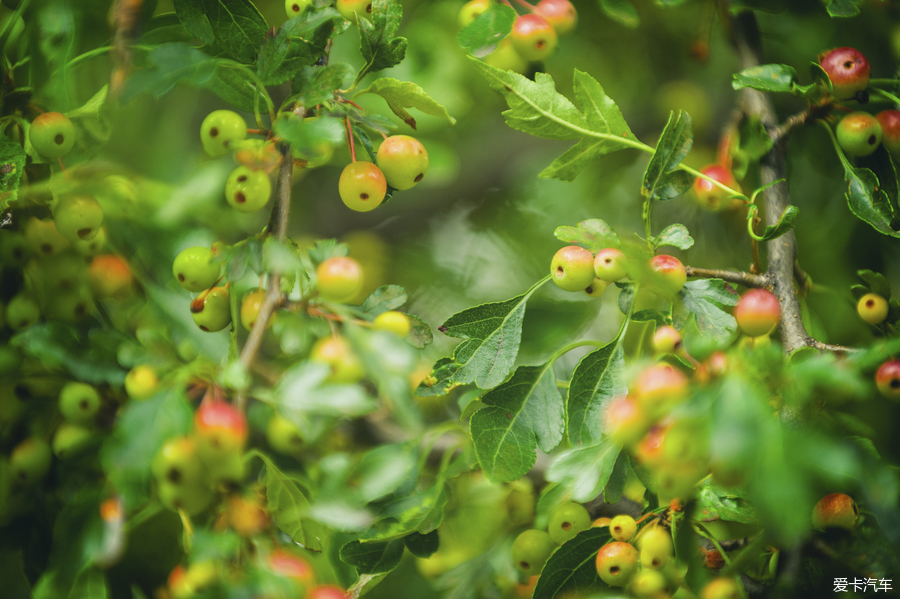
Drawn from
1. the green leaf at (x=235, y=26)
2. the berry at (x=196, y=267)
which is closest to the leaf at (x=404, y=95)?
the green leaf at (x=235, y=26)

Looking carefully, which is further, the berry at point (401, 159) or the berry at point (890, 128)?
the berry at point (890, 128)

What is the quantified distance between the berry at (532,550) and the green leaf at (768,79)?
0.65 metres

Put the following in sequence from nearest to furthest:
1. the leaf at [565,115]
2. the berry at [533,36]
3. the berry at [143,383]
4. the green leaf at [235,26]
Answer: the berry at [143,383] < the green leaf at [235,26] < the leaf at [565,115] < the berry at [533,36]

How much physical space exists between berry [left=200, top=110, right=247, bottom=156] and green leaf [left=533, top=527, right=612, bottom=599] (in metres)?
0.61

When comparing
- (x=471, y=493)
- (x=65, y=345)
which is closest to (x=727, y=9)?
(x=471, y=493)

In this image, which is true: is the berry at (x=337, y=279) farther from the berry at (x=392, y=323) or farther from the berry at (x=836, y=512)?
the berry at (x=836, y=512)

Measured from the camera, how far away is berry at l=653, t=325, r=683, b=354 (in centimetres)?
66

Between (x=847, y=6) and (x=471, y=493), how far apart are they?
2.95 feet

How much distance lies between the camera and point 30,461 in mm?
641

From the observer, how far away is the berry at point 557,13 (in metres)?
0.89

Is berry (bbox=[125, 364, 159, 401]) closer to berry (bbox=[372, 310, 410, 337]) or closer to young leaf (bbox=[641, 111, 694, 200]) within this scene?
berry (bbox=[372, 310, 410, 337])

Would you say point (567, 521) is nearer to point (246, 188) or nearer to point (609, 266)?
point (609, 266)

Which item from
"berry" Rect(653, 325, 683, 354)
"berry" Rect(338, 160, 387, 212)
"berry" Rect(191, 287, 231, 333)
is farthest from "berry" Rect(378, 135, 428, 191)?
"berry" Rect(653, 325, 683, 354)

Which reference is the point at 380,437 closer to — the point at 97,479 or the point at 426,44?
the point at 97,479
